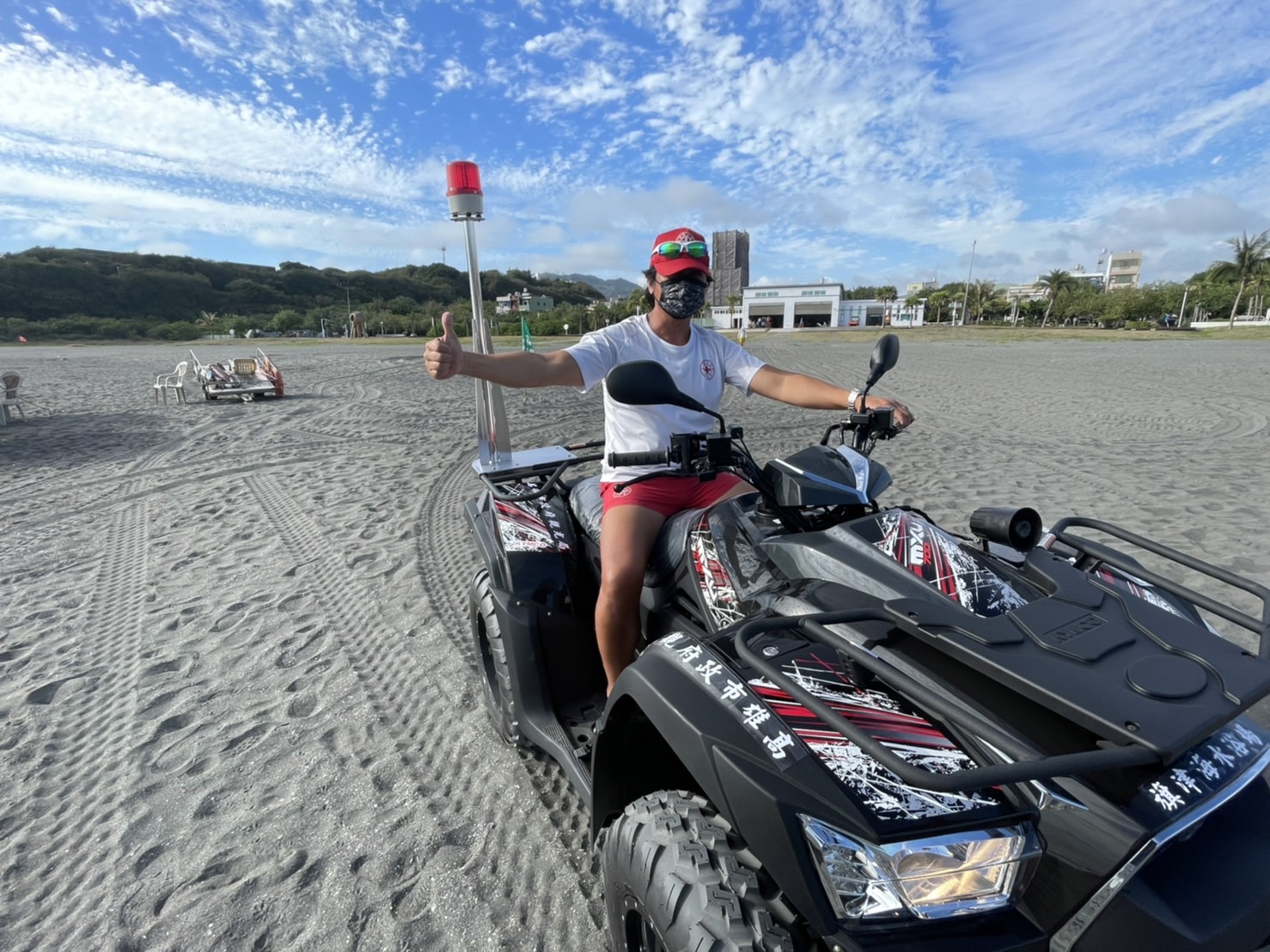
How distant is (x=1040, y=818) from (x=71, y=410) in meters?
15.5

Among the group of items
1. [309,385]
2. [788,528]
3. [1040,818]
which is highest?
[788,528]

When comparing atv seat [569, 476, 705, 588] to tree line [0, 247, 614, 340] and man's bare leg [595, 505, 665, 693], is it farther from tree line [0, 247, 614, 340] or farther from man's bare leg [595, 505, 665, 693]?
tree line [0, 247, 614, 340]

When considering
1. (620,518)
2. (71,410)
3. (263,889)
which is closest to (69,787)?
(263,889)

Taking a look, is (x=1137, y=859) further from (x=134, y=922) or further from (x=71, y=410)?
(x=71, y=410)

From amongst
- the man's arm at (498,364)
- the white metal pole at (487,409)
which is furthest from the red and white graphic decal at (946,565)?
the white metal pole at (487,409)

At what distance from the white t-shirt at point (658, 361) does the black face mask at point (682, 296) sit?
20 cm

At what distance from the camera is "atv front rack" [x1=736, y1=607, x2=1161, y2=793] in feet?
3.22

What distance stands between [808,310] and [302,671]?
3344 inches

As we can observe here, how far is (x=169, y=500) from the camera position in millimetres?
6484

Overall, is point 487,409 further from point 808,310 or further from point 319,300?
point 319,300

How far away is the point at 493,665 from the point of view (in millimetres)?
2924

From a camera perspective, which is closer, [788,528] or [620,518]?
[788,528]

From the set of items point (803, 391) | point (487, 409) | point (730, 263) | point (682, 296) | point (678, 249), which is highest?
point (730, 263)

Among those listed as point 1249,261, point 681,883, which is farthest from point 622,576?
point 1249,261
